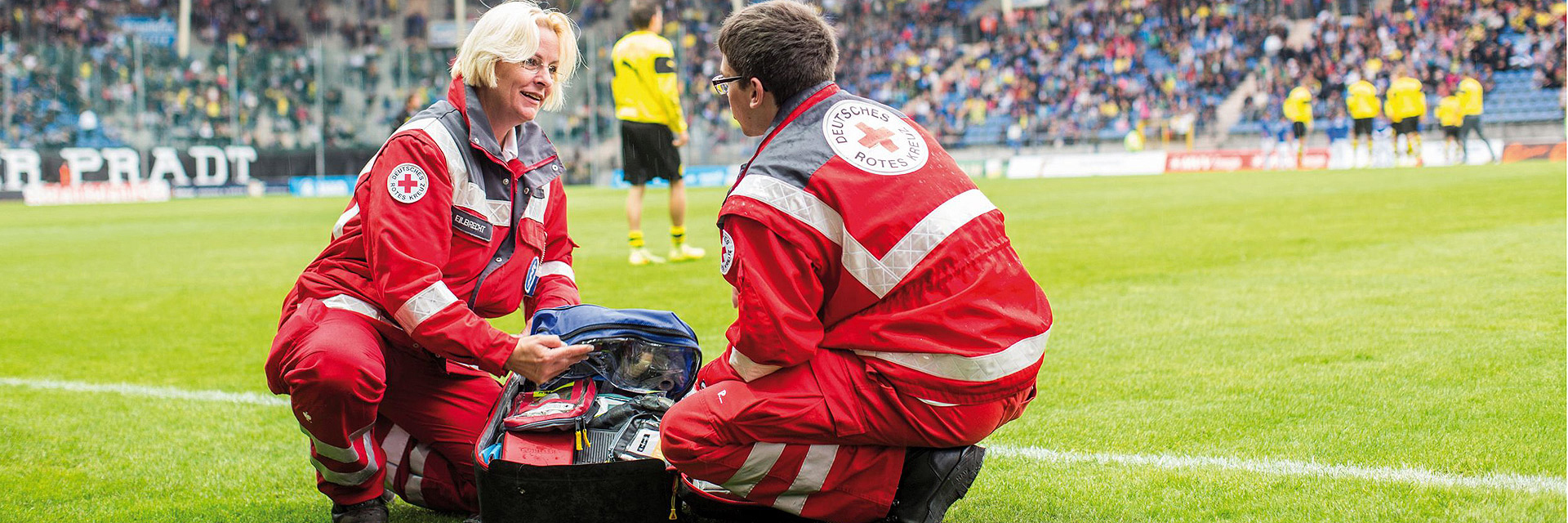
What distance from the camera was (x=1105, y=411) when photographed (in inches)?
169

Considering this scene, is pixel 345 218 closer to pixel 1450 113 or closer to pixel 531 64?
pixel 531 64

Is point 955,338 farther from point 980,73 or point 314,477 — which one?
point 980,73

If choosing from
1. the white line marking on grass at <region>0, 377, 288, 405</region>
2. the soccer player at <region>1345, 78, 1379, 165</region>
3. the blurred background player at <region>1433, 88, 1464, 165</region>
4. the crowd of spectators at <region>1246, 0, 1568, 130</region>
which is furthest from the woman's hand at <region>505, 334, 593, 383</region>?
the crowd of spectators at <region>1246, 0, 1568, 130</region>

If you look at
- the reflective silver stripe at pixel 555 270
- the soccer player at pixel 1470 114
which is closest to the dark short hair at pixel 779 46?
the reflective silver stripe at pixel 555 270

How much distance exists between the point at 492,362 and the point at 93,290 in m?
8.04

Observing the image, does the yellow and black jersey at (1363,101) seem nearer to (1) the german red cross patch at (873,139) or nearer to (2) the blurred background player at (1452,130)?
(2) the blurred background player at (1452,130)

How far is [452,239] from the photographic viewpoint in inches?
127

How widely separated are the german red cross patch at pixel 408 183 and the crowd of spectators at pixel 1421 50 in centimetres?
3007

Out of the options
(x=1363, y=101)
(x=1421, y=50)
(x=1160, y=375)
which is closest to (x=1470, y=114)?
(x=1363, y=101)

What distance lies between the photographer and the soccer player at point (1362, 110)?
25562mm

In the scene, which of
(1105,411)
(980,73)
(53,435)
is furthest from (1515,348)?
(980,73)

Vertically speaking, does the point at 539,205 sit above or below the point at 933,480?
above

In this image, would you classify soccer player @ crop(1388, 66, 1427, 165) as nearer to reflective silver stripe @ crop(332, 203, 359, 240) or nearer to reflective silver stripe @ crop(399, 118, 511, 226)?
reflective silver stripe @ crop(399, 118, 511, 226)

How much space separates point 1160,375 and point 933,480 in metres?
2.39
